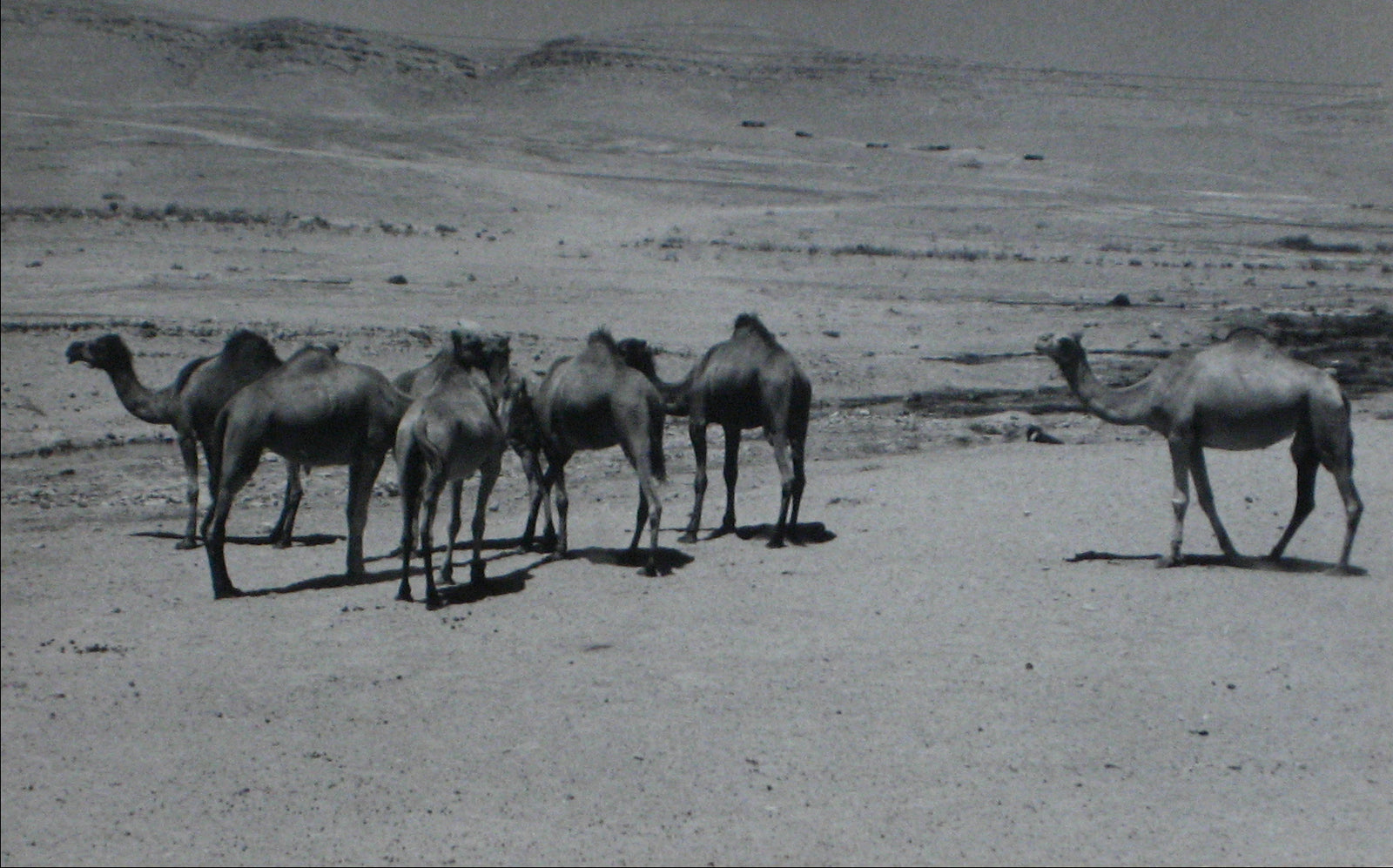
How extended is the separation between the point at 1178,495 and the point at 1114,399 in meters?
0.88

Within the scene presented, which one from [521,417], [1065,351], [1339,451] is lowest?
[521,417]

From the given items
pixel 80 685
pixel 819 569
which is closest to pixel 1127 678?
pixel 819 569

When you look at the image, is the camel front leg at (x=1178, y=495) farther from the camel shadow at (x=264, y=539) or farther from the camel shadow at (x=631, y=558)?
the camel shadow at (x=264, y=539)

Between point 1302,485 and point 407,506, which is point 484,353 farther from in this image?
point 1302,485

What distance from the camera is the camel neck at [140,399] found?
14.1 metres

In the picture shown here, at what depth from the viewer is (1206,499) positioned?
11484mm

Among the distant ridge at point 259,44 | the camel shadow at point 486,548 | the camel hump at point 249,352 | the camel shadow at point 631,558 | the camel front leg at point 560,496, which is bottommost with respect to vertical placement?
the camel shadow at point 486,548

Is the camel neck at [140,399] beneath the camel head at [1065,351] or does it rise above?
beneath

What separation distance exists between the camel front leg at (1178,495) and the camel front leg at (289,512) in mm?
6465

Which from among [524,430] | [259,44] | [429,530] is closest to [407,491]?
[429,530]

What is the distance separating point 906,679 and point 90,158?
59888 mm

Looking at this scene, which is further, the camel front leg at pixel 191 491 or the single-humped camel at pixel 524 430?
the camel front leg at pixel 191 491

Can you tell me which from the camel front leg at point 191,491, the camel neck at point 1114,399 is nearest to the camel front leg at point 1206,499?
the camel neck at point 1114,399

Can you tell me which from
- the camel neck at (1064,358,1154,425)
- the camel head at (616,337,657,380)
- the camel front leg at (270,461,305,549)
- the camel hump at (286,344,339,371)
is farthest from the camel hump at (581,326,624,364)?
the camel neck at (1064,358,1154,425)
